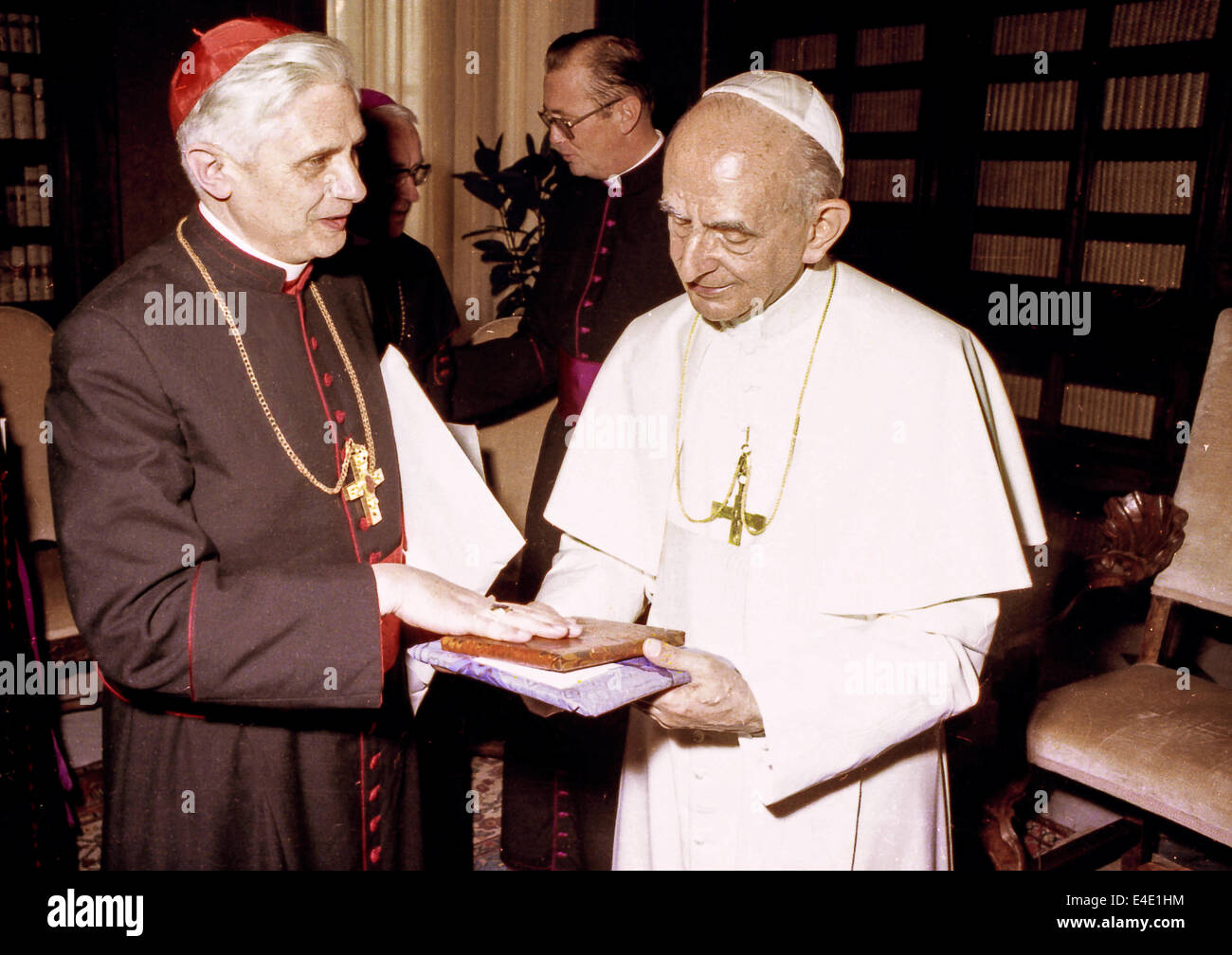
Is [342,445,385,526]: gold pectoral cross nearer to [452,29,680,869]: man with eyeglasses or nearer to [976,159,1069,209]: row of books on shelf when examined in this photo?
[452,29,680,869]: man with eyeglasses

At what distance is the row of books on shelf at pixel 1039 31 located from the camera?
5770 millimetres

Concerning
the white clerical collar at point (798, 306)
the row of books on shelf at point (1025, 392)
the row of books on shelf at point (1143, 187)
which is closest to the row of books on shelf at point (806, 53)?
the row of books on shelf at point (1143, 187)

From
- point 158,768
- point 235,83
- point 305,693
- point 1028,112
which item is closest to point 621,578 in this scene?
point 305,693

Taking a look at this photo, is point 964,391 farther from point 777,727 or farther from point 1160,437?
point 1160,437

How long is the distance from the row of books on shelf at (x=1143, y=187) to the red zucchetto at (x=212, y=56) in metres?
5.05

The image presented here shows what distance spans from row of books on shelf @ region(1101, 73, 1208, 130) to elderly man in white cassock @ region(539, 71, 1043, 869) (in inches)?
170

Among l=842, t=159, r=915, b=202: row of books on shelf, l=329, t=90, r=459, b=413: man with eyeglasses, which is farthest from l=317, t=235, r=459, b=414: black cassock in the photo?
l=842, t=159, r=915, b=202: row of books on shelf

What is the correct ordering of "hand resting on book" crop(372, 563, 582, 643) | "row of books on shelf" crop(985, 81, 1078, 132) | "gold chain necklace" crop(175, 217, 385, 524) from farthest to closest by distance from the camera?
"row of books on shelf" crop(985, 81, 1078, 132)
"gold chain necklace" crop(175, 217, 385, 524)
"hand resting on book" crop(372, 563, 582, 643)

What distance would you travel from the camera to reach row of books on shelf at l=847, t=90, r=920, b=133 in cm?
657

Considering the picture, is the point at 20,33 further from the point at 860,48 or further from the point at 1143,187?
the point at 1143,187

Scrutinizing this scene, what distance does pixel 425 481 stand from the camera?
199 centimetres

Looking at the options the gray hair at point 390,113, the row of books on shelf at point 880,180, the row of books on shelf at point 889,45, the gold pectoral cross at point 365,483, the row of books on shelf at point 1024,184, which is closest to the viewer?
the gold pectoral cross at point 365,483

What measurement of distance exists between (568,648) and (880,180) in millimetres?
5980

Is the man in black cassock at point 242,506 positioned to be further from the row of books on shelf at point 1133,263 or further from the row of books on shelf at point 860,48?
the row of books on shelf at point 860,48
